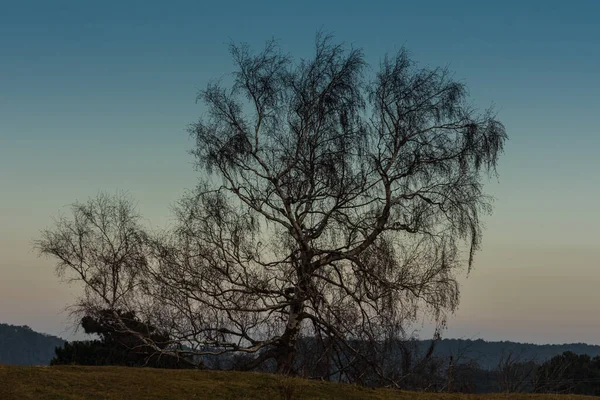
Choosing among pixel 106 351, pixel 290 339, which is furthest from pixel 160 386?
pixel 106 351

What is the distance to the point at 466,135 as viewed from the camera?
72.3ft

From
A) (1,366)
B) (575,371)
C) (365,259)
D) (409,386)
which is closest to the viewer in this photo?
(1,366)

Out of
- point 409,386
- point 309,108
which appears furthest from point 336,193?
point 409,386

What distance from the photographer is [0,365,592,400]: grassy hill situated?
14.9 metres

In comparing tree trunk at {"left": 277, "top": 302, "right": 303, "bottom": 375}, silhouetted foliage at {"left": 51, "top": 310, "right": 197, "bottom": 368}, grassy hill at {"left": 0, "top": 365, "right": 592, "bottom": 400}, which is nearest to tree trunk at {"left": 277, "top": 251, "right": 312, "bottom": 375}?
tree trunk at {"left": 277, "top": 302, "right": 303, "bottom": 375}

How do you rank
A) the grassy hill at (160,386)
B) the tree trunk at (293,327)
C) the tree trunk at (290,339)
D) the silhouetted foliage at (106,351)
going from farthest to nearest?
the silhouetted foliage at (106,351)
the tree trunk at (290,339)
the tree trunk at (293,327)
the grassy hill at (160,386)

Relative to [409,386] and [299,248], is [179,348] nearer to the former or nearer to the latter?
[299,248]

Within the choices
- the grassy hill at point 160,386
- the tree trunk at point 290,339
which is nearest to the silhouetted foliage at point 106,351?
the tree trunk at point 290,339

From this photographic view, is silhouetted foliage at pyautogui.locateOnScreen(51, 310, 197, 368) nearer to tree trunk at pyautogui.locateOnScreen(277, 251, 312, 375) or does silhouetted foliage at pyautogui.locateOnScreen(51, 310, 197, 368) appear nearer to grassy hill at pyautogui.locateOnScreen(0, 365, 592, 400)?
tree trunk at pyautogui.locateOnScreen(277, 251, 312, 375)

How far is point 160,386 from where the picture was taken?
1609 centimetres

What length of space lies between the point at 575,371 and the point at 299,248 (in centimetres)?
3663

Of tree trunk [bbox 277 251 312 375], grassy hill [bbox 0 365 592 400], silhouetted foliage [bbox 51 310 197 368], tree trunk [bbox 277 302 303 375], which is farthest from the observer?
silhouetted foliage [bbox 51 310 197 368]

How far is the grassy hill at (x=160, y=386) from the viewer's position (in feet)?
48.9

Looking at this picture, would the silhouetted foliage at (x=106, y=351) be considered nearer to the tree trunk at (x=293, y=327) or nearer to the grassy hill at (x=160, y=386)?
the tree trunk at (x=293, y=327)
